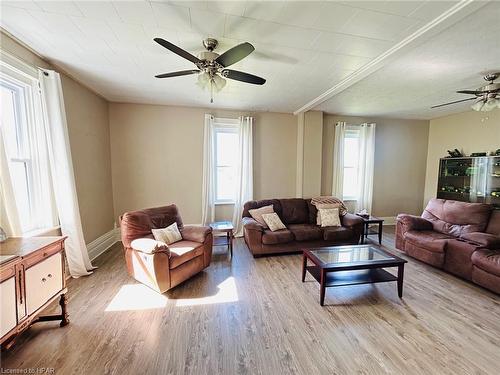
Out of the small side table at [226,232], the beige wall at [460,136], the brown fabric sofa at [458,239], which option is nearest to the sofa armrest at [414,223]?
the brown fabric sofa at [458,239]

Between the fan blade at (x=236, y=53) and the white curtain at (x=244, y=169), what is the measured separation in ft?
8.65

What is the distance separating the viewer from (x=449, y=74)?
3004mm

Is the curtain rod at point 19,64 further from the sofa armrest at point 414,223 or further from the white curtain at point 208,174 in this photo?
the sofa armrest at point 414,223

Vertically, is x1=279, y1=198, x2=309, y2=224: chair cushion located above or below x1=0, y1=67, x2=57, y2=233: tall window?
below

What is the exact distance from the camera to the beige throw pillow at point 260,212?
13.0ft

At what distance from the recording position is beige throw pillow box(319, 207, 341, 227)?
13.3 feet

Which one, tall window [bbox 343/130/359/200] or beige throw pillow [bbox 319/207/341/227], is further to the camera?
tall window [bbox 343/130/359/200]

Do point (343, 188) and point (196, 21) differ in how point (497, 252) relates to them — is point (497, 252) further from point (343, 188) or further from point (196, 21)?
point (196, 21)

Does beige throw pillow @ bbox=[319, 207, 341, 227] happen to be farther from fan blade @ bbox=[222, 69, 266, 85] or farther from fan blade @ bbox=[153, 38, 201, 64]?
fan blade @ bbox=[153, 38, 201, 64]

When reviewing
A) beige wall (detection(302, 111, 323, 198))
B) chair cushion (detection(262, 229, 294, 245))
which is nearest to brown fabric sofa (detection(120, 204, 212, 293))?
chair cushion (detection(262, 229, 294, 245))

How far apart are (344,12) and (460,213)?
11.8 ft

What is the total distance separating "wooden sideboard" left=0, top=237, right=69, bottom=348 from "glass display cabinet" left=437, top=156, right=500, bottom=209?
6.88 meters

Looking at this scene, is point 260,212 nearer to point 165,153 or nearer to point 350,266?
point 350,266

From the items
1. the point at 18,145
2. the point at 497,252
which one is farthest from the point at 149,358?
the point at 497,252
